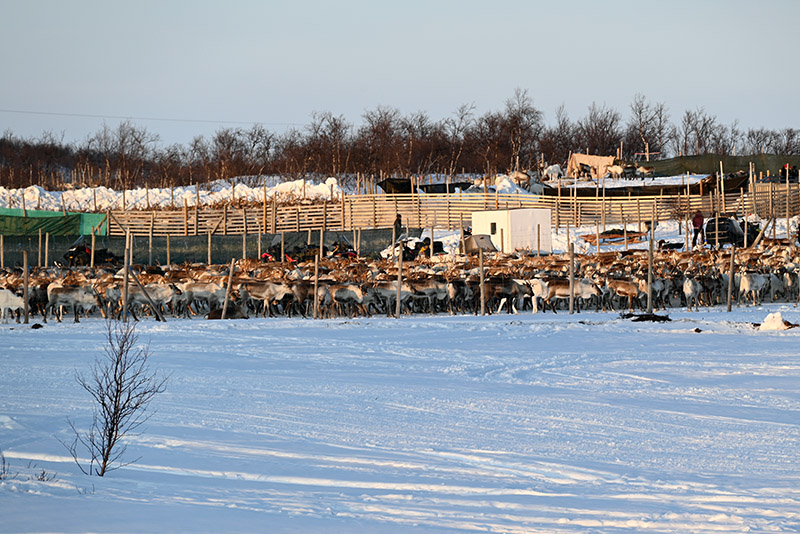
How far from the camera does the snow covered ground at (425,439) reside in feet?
24.0

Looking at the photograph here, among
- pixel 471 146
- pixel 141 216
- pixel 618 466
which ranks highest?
pixel 471 146

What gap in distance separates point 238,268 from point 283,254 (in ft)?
15.8

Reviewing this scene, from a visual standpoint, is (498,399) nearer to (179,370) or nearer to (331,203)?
(179,370)

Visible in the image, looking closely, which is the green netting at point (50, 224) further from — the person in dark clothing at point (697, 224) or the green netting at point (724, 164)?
the green netting at point (724, 164)

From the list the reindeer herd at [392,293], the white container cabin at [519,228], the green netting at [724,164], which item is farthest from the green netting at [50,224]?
the green netting at [724,164]

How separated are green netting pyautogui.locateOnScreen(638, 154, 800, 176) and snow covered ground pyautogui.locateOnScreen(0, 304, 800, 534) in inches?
1815

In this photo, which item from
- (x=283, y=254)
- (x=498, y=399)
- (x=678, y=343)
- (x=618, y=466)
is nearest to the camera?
(x=618, y=466)

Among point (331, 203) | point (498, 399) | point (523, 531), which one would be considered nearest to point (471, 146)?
point (331, 203)

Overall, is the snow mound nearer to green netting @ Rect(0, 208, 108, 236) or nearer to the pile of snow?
green netting @ Rect(0, 208, 108, 236)

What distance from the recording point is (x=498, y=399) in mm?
12648

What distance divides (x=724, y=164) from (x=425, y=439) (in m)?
56.9

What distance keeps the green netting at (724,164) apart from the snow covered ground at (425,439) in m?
46.1

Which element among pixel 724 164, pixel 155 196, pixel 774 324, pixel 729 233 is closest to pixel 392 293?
pixel 774 324

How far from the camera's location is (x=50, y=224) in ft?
159
